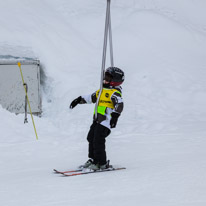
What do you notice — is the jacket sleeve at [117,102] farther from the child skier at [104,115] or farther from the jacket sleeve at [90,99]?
the jacket sleeve at [90,99]

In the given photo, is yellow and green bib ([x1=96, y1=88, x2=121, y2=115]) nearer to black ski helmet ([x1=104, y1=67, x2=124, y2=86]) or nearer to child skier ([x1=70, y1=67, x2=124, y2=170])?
child skier ([x1=70, y1=67, x2=124, y2=170])

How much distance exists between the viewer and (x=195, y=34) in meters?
17.1

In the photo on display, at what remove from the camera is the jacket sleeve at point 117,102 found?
21.0ft

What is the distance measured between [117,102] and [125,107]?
5.91 m

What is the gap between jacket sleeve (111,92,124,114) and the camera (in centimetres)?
639

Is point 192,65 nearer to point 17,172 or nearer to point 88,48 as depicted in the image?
point 88,48

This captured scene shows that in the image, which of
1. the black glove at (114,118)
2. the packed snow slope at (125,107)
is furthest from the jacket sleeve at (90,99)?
the packed snow slope at (125,107)

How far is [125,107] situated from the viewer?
40.5 ft

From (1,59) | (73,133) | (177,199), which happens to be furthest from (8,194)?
(1,59)

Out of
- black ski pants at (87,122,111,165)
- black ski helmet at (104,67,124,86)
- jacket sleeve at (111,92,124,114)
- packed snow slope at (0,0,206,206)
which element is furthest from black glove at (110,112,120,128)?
packed snow slope at (0,0,206,206)

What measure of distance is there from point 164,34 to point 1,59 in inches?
278

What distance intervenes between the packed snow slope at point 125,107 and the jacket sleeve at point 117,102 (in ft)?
3.21

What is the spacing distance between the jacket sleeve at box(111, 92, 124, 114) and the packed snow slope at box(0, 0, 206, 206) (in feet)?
3.21

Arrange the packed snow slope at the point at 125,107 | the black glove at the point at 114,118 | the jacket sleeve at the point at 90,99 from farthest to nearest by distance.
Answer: the jacket sleeve at the point at 90,99, the black glove at the point at 114,118, the packed snow slope at the point at 125,107
